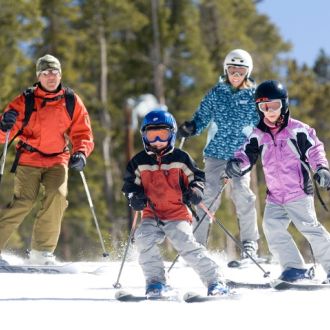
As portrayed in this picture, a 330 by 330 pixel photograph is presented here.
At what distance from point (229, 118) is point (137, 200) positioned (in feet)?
7.89

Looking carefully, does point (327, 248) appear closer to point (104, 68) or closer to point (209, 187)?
point (209, 187)

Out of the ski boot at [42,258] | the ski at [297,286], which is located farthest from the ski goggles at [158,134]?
the ski boot at [42,258]

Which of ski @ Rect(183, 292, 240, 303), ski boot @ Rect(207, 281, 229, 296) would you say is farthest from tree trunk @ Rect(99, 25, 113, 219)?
ski @ Rect(183, 292, 240, 303)

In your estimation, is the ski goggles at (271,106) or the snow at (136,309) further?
the ski goggles at (271,106)

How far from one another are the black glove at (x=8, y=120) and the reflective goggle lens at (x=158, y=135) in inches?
74.3

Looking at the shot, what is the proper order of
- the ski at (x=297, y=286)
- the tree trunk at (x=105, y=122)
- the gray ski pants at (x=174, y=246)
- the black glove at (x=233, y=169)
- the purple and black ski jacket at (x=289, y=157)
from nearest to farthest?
the gray ski pants at (x=174, y=246) → the ski at (x=297, y=286) → the purple and black ski jacket at (x=289, y=157) → the black glove at (x=233, y=169) → the tree trunk at (x=105, y=122)

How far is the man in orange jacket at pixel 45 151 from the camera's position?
663 centimetres

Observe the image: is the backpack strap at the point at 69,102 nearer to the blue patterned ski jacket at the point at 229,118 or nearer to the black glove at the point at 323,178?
the blue patterned ski jacket at the point at 229,118

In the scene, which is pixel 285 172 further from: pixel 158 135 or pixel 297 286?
pixel 158 135

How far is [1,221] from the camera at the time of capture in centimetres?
671

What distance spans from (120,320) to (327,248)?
216cm

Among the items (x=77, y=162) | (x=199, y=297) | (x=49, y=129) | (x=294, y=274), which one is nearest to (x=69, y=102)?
(x=49, y=129)

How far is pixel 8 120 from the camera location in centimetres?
642

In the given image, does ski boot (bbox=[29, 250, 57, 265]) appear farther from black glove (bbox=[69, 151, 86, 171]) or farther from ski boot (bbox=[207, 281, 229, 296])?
ski boot (bbox=[207, 281, 229, 296])
